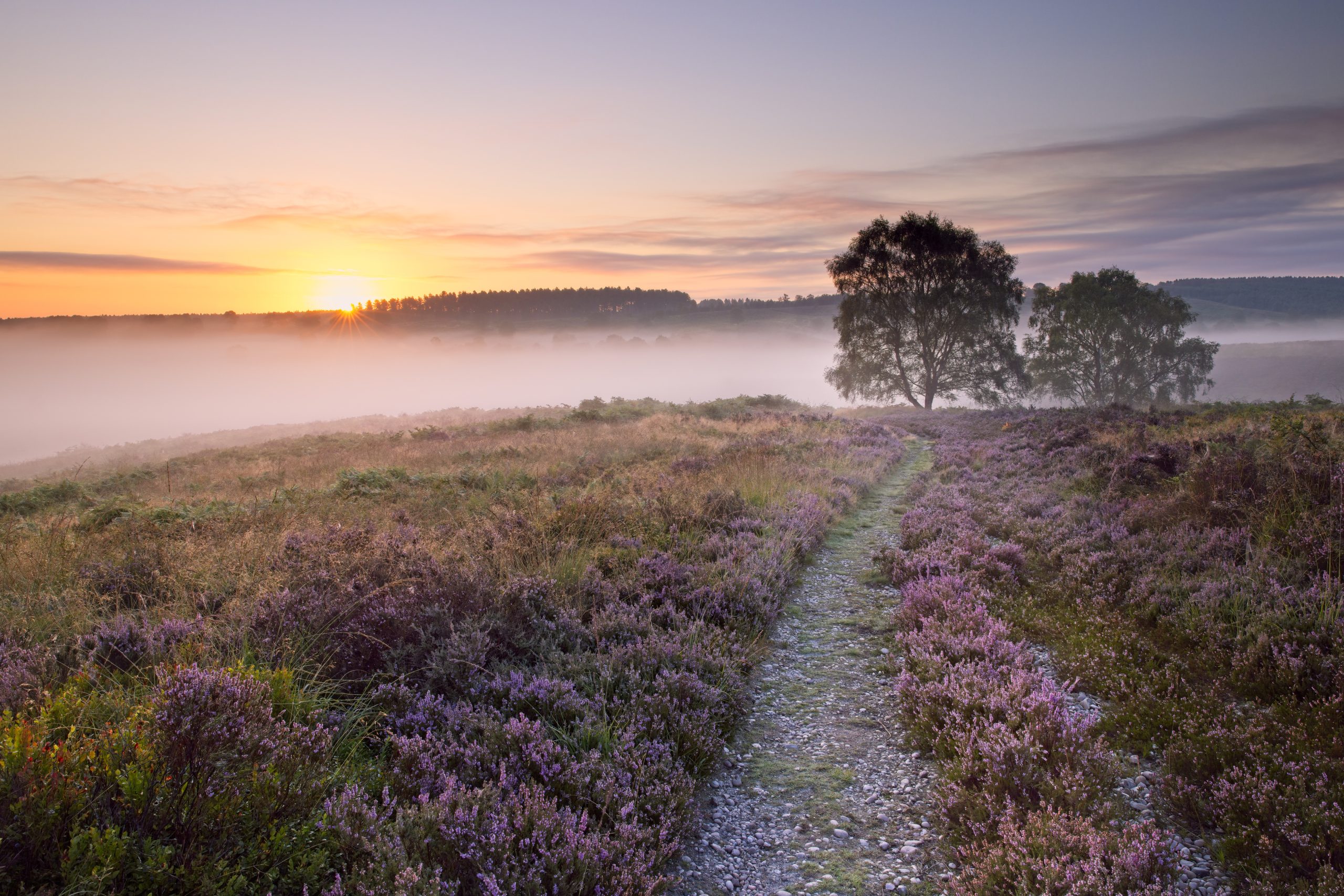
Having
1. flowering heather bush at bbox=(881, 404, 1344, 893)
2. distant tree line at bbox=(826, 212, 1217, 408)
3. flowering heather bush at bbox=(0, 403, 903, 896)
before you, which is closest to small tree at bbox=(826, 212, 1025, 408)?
distant tree line at bbox=(826, 212, 1217, 408)

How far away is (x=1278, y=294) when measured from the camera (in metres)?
157

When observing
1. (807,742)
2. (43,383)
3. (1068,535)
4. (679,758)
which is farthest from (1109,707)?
(43,383)

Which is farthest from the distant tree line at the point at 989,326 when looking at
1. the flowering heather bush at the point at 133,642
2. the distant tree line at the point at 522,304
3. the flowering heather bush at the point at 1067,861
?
the distant tree line at the point at 522,304

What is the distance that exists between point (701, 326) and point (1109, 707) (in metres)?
170

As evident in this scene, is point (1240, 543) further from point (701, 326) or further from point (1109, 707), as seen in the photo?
point (701, 326)

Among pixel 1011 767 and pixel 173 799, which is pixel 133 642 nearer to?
pixel 173 799

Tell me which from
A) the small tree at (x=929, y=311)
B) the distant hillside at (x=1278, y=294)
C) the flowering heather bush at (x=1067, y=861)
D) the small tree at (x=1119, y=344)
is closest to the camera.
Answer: the flowering heather bush at (x=1067, y=861)

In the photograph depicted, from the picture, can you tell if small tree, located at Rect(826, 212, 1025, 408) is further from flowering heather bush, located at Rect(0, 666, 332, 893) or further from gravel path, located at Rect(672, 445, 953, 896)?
flowering heather bush, located at Rect(0, 666, 332, 893)

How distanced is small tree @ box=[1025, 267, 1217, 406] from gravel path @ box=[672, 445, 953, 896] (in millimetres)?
48686

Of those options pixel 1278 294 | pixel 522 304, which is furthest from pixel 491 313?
pixel 1278 294

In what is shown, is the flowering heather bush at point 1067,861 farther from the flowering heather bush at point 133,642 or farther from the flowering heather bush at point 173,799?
the flowering heather bush at point 133,642

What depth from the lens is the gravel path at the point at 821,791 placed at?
3.71 m

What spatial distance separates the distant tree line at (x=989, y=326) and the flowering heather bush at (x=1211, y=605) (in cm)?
3343

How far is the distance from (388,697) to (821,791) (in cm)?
340
